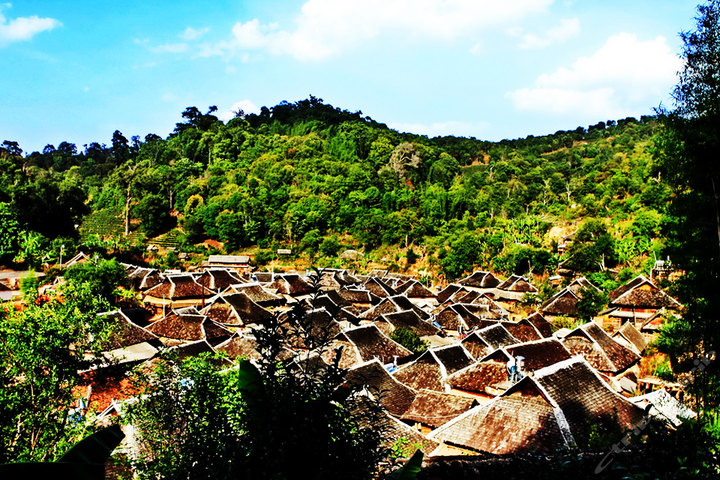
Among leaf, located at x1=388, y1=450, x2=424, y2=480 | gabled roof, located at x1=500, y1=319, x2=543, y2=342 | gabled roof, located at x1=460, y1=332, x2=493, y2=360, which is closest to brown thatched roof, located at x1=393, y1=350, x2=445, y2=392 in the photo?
gabled roof, located at x1=460, y1=332, x2=493, y2=360

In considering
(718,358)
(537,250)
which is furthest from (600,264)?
(718,358)

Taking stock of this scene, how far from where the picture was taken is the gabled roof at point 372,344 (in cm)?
1888

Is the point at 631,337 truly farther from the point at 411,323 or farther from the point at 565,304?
the point at 411,323

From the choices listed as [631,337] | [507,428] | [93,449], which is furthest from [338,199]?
[93,449]

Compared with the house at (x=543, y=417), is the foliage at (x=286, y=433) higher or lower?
higher

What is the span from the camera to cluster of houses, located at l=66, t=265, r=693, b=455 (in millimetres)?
10891

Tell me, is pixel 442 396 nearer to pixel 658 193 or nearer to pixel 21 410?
pixel 21 410

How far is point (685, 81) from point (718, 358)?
5525 mm

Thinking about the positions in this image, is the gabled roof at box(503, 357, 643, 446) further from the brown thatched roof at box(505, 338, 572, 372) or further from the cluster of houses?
the brown thatched roof at box(505, 338, 572, 372)

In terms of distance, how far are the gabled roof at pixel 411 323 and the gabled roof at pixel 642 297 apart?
37.8ft

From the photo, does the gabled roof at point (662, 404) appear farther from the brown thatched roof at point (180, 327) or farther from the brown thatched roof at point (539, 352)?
the brown thatched roof at point (180, 327)

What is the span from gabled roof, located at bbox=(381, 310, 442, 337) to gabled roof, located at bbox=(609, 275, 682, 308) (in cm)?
1153

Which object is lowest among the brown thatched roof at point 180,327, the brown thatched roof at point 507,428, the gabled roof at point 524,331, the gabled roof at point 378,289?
the gabled roof at point 524,331

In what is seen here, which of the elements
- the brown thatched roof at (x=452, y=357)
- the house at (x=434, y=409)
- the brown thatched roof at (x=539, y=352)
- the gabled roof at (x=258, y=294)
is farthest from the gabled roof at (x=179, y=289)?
the brown thatched roof at (x=539, y=352)
